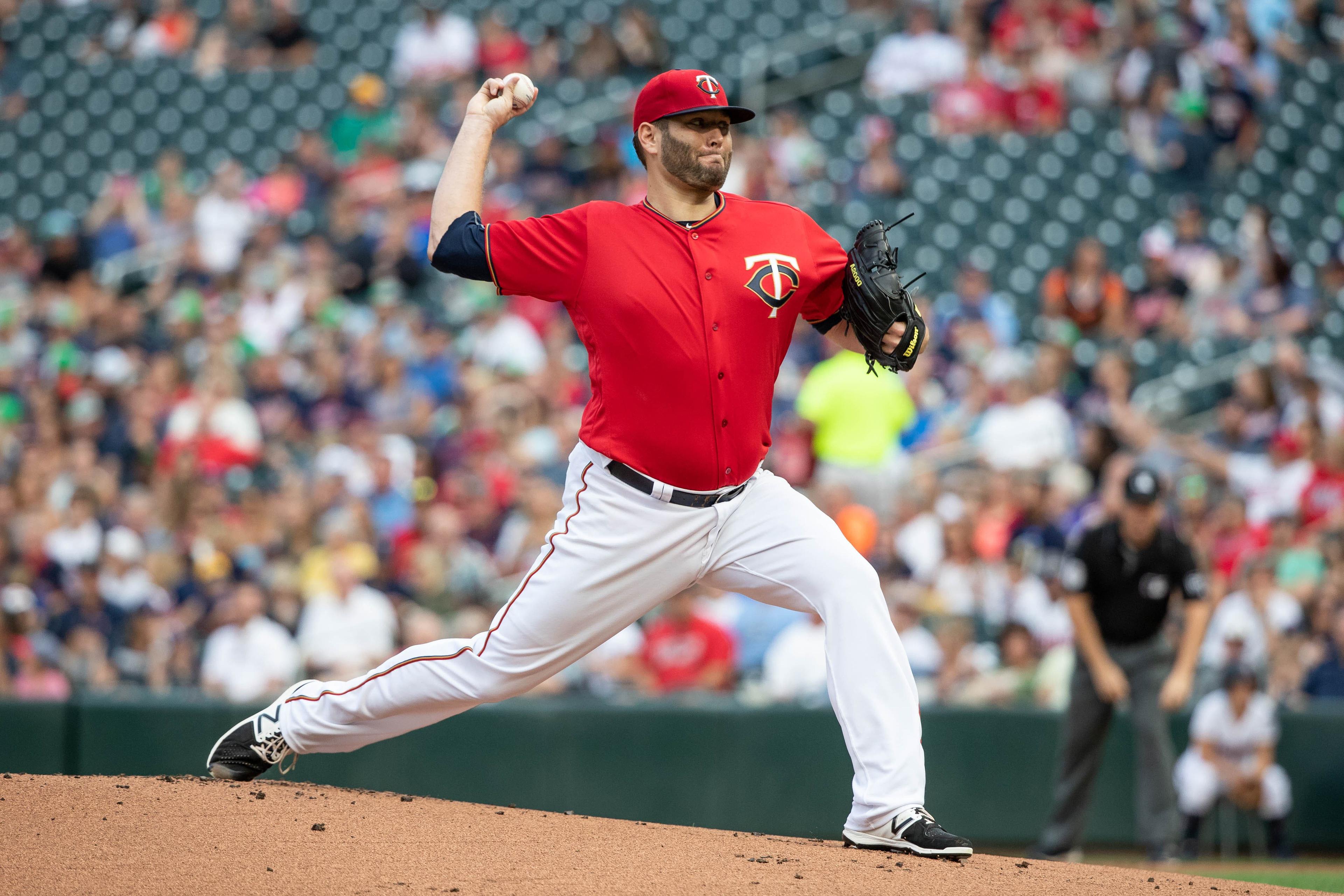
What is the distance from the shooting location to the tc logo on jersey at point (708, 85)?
3873 millimetres

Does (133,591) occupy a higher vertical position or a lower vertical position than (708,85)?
lower

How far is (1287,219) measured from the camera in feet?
38.9

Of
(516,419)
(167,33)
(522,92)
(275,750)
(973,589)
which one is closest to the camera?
(522,92)

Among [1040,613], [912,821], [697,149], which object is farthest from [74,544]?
[912,821]

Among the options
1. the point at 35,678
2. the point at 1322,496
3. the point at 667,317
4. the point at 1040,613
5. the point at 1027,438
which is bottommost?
the point at 35,678

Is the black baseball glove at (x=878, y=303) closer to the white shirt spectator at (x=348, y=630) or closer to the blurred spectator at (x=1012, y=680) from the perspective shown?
the blurred spectator at (x=1012, y=680)

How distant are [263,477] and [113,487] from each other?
0.91 m

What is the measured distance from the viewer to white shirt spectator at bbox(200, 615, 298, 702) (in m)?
7.92

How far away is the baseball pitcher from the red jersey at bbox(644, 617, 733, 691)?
390cm

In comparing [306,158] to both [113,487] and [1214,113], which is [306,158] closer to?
[113,487]

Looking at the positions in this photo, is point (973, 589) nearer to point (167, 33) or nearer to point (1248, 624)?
point (1248, 624)

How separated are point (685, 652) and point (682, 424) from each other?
13.8 feet

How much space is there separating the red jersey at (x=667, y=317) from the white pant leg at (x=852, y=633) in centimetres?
16

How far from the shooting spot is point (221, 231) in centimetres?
1240
